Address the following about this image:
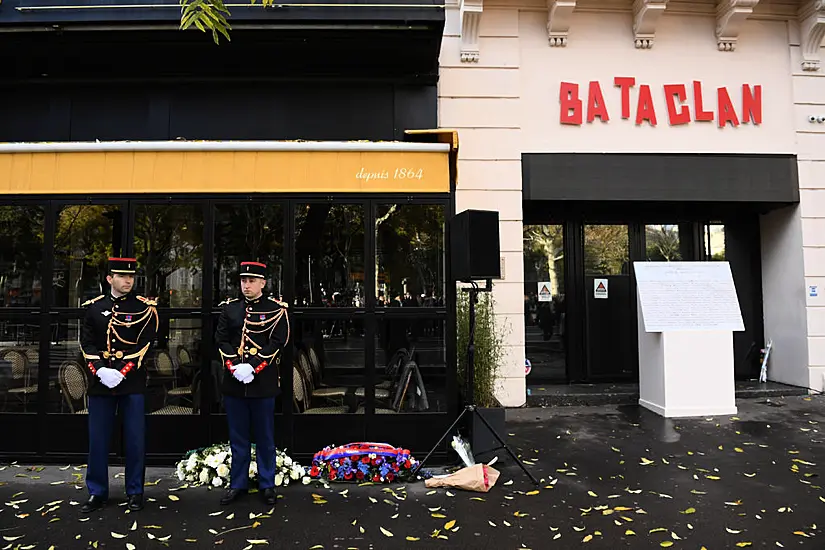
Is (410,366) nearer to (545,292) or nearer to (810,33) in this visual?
(545,292)

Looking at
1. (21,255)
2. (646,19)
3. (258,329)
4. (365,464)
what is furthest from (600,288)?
(21,255)

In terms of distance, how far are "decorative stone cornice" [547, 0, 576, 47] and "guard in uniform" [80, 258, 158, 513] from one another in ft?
24.6

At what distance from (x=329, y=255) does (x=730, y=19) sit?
318 inches

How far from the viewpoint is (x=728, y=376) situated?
7418mm

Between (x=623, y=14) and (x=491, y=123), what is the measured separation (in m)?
3.12

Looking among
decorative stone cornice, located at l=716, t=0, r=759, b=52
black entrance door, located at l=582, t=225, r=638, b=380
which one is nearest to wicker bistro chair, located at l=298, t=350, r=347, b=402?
black entrance door, located at l=582, t=225, r=638, b=380

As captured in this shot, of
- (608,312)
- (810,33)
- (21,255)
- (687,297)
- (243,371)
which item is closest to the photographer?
(243,371)

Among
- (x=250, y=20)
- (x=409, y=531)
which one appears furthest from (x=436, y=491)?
(x=250, y=20)

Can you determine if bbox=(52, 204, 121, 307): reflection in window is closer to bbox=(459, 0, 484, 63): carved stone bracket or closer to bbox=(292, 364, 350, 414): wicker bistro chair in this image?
bbox=(292, 364, 350, 414): wicker bistro chair

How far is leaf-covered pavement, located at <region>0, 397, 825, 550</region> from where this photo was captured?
3.78 m

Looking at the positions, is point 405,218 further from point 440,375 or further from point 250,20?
point 250,20

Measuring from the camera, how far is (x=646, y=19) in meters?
8.47

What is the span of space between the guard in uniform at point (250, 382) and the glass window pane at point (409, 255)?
1395 mm

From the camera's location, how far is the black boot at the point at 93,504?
4234mm
